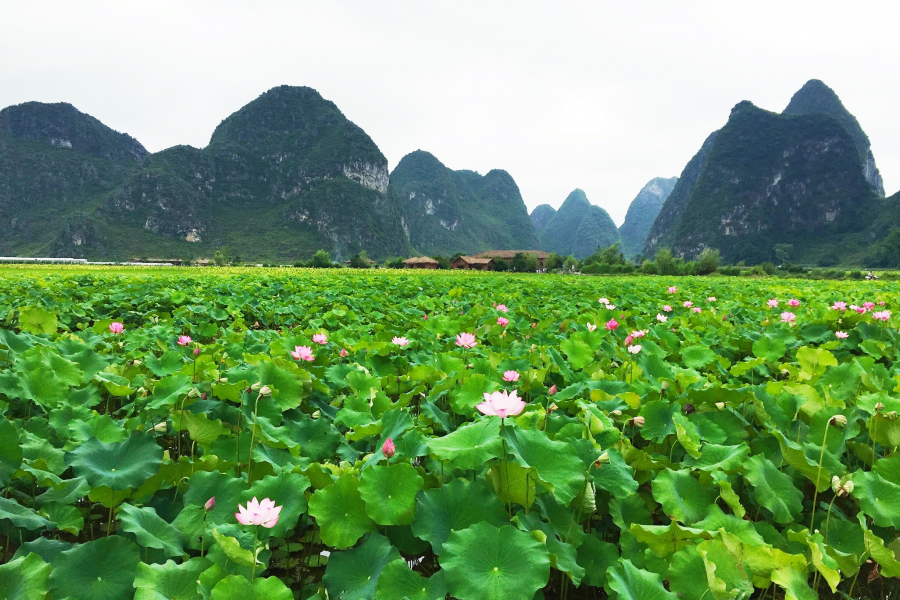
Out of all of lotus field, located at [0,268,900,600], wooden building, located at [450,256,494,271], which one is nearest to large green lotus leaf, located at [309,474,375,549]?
lotus field, located at [0,268,900,600]

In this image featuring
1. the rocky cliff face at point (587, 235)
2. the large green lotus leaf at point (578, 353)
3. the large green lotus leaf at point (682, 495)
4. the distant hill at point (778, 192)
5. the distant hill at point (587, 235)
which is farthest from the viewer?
the distant hill at point (587, 235)

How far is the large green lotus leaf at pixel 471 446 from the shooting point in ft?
3.40

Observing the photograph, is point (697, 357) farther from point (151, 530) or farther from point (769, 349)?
point (151, 530)

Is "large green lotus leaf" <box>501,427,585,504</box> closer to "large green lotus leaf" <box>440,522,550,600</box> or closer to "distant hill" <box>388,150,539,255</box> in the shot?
"large green lotus leaf" <box>440,522,550,600</box>

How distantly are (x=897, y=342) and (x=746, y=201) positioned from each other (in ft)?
384

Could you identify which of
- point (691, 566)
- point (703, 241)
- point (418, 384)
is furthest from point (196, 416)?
point (703, 241)

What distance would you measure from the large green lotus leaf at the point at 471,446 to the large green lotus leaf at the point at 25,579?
0.82 meters

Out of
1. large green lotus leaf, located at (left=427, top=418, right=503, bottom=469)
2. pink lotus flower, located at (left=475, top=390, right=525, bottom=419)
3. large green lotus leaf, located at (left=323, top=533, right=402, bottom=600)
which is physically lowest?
large green lotus leaf, located at (left=323, top=533, right=402, bottom=600)

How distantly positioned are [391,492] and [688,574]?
0.67 metres

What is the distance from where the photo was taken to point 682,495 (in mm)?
1206

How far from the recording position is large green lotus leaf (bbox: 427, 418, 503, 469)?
1036 mm

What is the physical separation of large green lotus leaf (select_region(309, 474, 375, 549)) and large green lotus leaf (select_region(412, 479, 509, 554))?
136 millimetres

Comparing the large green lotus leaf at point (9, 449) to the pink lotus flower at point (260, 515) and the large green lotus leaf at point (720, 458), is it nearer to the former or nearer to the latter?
the pink lotus flower at point (260, 515)

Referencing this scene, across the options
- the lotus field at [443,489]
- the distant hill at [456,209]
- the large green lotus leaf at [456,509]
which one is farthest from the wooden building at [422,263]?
the distant hill at [456,209]
